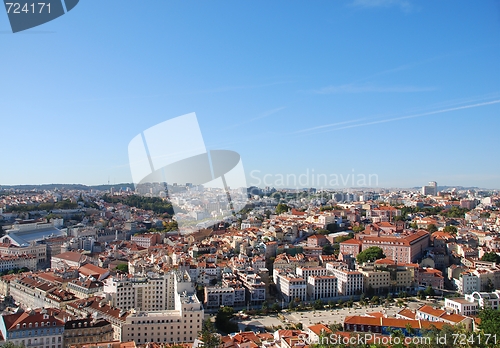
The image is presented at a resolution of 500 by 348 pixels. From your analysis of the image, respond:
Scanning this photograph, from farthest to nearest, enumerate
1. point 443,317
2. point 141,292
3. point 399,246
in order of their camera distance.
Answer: point 399,246 → point 141,292 → point 443,317

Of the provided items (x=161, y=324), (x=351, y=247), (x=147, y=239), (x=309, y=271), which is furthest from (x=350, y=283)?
(x=147, y=239)

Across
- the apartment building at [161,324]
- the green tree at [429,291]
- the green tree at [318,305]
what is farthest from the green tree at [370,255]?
the apartment building at [161,324]

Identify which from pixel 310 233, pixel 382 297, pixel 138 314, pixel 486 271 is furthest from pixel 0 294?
pixel 486 271

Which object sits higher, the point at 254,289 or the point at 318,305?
the point at 254,289

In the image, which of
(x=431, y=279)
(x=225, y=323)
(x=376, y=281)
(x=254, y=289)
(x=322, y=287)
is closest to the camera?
(x=225, y=323)

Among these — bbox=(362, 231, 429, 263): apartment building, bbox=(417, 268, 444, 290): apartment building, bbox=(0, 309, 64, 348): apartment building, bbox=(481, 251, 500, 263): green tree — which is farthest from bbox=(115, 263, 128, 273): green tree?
bbox=(481, 251, 500, 263): green tree

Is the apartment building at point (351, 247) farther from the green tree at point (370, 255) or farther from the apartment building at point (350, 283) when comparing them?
the apartment building at point (350, 283)

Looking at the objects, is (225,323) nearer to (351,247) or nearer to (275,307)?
(275,307)
